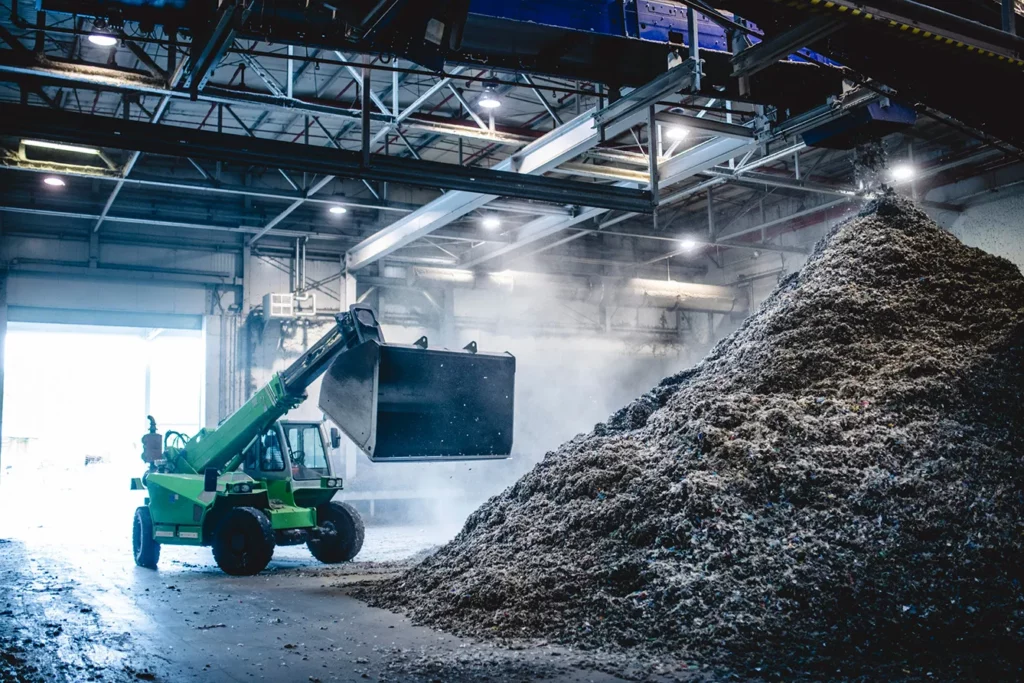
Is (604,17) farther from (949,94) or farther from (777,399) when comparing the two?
(777,399)

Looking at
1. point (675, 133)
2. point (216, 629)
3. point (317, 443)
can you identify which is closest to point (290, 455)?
point (317, 443)

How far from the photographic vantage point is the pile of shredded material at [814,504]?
5.49 meters

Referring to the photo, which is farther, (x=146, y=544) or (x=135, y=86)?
(x=146, y=544)

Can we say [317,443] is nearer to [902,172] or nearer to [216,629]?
[216,629]

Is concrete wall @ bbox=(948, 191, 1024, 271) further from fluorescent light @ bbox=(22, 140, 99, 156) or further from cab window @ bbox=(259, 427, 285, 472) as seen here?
fluorescent light @ bbox=(22, 140, 99, 156)

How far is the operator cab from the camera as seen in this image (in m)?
11.2

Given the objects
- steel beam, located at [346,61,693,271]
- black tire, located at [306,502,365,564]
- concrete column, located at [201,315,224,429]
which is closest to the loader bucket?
steel beam, located at [346,61,693,271]

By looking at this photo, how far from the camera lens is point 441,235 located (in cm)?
1833

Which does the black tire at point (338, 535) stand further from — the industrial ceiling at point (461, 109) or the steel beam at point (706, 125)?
the steel beam at point (706, 125)

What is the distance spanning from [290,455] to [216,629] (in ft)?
14.0

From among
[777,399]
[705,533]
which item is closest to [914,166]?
[777,399]

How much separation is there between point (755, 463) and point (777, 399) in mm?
873

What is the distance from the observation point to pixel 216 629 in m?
7.21

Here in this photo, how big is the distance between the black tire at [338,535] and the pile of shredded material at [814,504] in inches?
128
